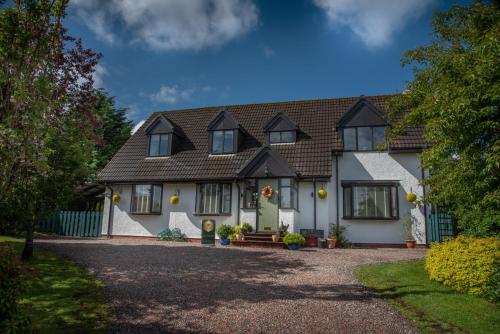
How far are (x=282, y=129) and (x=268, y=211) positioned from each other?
5.31 metres

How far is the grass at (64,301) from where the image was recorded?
5766 millimetres

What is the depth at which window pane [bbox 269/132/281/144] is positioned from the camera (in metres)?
20.8

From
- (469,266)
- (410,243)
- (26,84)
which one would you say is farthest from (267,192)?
(26,84)

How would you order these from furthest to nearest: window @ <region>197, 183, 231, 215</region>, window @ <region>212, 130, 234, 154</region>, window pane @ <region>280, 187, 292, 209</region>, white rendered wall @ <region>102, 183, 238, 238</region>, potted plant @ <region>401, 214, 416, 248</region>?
window @ <region>212, 130, 234, 154</region>
white rendered wall @ <region>102, 183, 238, 238</region>
window @ <region>197, 183, 231, 215</region>
window pane @ <region>280, 187, 292, 209</region>
potted plant @ <region>401, 214, 416, 248</region>

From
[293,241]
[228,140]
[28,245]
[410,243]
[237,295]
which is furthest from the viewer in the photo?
[228,140]

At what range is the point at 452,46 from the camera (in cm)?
1135

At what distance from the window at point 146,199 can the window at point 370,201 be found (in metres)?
10.7

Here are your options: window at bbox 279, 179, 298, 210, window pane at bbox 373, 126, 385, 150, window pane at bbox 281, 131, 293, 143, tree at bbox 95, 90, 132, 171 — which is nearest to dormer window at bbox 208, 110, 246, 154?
window pane at bbox 281, 131, 293, 143

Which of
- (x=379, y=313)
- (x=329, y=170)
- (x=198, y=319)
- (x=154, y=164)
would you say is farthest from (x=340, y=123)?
(x=198, y=319)

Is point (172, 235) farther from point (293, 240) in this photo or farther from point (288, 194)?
point (293, 240)

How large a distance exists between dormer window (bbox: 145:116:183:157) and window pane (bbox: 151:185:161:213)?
247cm

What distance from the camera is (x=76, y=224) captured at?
2189 centimetres

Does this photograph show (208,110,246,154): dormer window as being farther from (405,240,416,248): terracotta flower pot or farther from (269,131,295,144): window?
(405,240,416,248): terracotta flower pot

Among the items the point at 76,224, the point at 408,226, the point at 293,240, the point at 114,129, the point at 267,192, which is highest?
the point at 114,129
